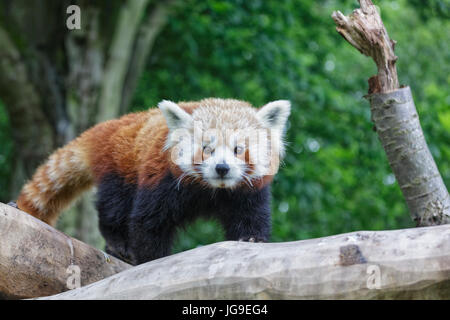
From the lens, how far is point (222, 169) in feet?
10.5

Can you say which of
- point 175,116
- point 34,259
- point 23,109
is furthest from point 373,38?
point 23,109

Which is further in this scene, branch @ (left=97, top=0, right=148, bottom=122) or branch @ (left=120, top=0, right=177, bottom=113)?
branch @ (left=120, top=0, right=177, bottom=113)

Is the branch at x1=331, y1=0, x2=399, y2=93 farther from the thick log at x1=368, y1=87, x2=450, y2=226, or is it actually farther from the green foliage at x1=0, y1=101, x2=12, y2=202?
the green foliage at x1=0, y1=101, x2=12, y2=202

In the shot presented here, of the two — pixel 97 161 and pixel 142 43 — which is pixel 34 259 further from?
pixel 142 43

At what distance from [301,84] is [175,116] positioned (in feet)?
14.1

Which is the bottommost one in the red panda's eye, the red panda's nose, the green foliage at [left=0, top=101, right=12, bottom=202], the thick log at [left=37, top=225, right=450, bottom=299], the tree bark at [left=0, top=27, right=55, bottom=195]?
the thick log at [left=37, top=225, right=450, bottom=299]

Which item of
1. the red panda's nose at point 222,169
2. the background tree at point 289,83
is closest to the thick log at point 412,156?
the red panda's nose at point 222,169

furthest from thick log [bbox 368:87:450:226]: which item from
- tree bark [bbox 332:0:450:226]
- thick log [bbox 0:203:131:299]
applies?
thick log [bbox 0:203:131:299]

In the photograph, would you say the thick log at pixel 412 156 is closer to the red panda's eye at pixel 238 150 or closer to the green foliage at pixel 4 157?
the red panda's eye at pixel 238 150

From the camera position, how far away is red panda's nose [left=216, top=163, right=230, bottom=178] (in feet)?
10.4

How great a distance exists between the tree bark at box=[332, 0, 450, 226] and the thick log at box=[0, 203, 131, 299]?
197 centimetres

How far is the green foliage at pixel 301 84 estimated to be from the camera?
24.5ft
